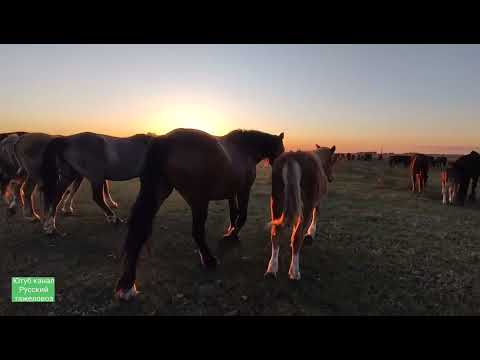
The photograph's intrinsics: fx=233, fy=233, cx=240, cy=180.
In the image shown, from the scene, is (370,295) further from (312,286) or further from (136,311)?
(136,311)

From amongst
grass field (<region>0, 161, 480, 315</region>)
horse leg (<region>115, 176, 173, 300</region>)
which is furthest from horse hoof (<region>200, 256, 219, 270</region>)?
horse leg (<region>115, 176, 173, 300</region>)

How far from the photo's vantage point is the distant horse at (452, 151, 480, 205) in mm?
11195

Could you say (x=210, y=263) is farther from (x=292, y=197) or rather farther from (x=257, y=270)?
(x=292, y=197)

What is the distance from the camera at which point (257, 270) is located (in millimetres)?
4426

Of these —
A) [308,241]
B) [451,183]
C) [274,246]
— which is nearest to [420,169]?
[451,183]

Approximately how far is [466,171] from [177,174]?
14274 mm

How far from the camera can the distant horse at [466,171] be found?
11195 mm

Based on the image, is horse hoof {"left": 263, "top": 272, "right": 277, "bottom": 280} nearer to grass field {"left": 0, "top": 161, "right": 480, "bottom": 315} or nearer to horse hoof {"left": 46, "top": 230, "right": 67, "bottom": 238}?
grass field {"left": 0, "top": 161, "right": 480, "bottom": 315}

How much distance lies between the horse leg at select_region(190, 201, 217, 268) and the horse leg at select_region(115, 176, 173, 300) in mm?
670

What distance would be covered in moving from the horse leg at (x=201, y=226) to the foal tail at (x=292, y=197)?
1.40m

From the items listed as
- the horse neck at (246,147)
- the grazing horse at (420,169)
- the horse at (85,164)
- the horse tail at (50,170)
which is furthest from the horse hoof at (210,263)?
the grazing horse at (420,169)

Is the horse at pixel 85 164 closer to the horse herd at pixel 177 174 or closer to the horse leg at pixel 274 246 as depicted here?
the horse herd at pixel 177 174

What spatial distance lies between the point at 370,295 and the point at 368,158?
63298 millimetres

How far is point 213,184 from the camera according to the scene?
14.4 ft
